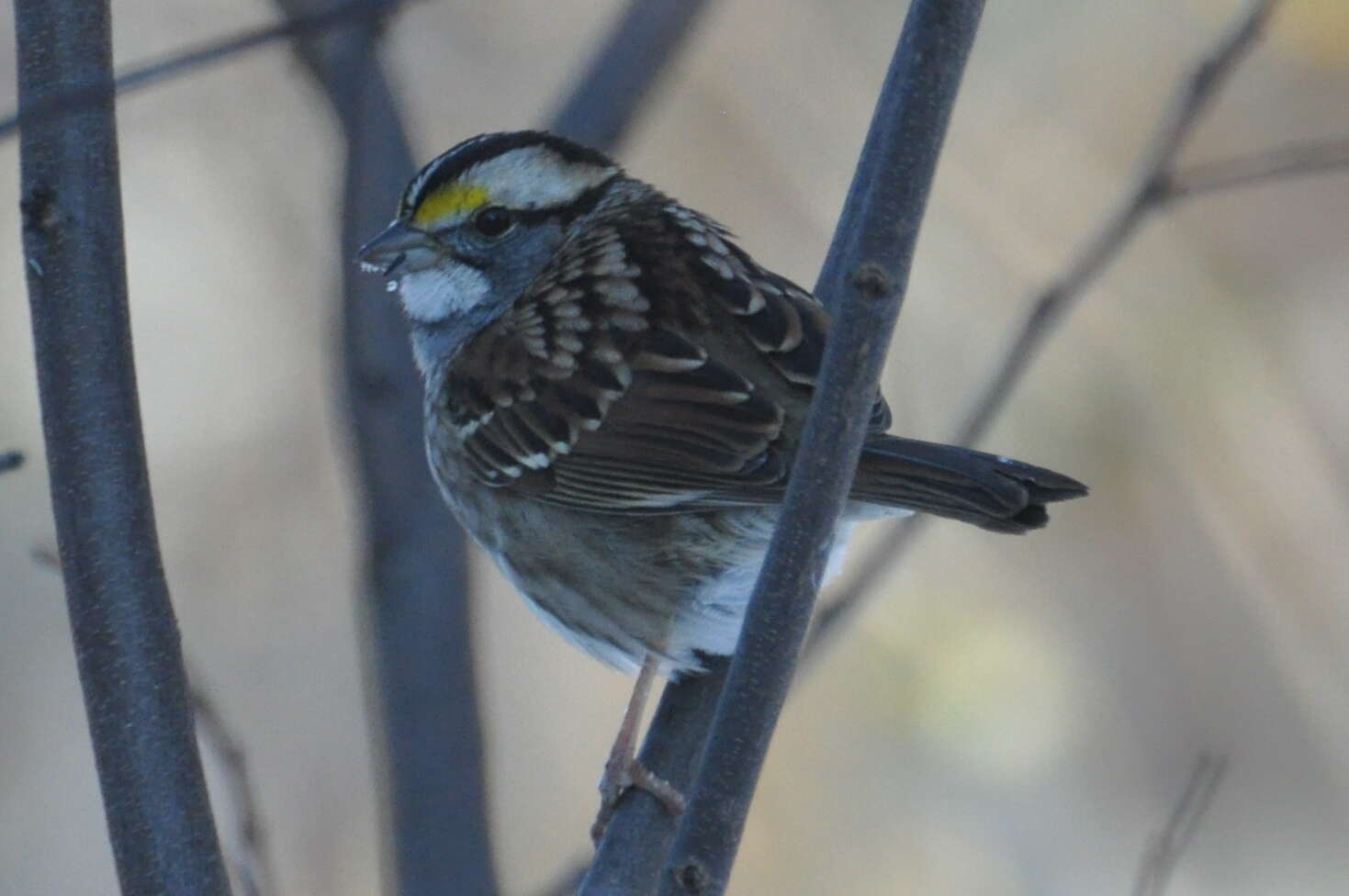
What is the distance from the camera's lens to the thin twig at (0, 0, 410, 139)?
1397 mm

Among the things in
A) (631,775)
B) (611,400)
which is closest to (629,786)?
(631,775)

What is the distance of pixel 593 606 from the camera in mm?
3141

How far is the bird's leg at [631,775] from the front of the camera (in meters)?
2.57

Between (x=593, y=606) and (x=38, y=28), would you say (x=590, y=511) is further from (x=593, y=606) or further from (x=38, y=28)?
(x=38, y=28)

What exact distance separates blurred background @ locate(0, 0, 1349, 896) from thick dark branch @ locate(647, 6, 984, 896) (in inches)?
133

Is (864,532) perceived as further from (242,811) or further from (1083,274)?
(242,811)

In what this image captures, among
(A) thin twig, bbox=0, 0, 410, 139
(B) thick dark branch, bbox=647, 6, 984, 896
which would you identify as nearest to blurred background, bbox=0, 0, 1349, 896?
(B) thick dark branch, bbox=647, 6, 984, 896

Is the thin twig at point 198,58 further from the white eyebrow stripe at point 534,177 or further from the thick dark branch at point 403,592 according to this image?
the white eyebrow stripe at point 534,177

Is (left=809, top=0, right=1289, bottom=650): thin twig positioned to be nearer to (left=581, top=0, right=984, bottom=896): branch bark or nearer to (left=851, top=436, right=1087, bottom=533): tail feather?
(left=851, top=436, right=1087, bottom=533): tail feather

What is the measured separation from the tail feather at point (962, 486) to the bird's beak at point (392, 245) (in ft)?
3.52

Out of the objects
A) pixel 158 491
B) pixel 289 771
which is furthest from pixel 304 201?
pixel 289 771

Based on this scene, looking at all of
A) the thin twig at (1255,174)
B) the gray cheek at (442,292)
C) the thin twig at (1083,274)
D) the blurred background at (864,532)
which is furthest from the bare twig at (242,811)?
the blurred background at (864,532)

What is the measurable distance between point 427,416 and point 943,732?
2429 millimetres

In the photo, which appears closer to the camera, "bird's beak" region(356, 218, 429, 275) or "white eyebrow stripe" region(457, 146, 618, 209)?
"bird's beak" region(356, 218, 429, 275)
